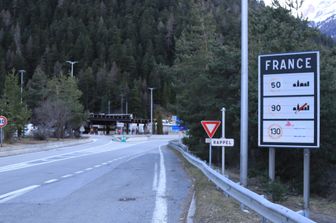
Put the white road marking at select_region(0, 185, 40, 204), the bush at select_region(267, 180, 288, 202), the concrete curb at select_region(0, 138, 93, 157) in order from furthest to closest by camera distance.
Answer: the concrete curb at select_region(0, 138, 93, 157), the white road marking at select_region(0, 185, 40, 204), the bush at select_region(267, 180, 288, 202)

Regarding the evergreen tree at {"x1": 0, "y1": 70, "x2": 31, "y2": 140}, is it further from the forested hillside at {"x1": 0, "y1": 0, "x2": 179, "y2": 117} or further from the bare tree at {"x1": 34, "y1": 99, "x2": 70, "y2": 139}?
the forested hillside at {"x1": 0, "y1": 0, "x2": 179, "y2": 117}

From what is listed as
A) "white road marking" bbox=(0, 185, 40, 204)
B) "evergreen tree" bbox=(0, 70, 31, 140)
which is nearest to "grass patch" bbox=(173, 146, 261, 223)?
"white road marking" bbox=(0, 185, 40, 204)

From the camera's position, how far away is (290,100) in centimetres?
1041

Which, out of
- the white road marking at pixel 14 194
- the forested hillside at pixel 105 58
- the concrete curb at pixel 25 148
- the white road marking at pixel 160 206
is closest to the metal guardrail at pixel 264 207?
the white road marking at pixel 160 206

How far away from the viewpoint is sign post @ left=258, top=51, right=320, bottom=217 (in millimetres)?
10227

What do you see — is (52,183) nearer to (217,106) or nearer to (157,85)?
(217,106)

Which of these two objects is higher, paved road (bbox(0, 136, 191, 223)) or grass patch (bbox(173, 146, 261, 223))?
grass patch (bbox(173, 146, 261, 223))

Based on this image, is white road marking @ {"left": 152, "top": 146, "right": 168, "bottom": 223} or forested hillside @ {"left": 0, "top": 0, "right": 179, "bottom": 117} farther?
forested hillside @ {"left": 0, "top": 0, "right": 179, "bottom": 117}

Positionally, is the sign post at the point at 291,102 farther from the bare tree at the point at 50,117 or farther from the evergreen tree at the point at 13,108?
the bare tree at the point at 50,117

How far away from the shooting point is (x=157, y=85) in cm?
17112

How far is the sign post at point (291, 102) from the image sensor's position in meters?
10.2

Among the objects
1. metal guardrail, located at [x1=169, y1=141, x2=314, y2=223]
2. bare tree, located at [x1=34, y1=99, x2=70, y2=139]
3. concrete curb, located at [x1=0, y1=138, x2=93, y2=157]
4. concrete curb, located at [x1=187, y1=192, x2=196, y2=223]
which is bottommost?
concrete curb, located at [x1=0, y1=138, x2=93, y2=157]

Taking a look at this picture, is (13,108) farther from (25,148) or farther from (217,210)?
(217,210)

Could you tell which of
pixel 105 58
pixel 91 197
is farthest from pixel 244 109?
pixel 105 58
